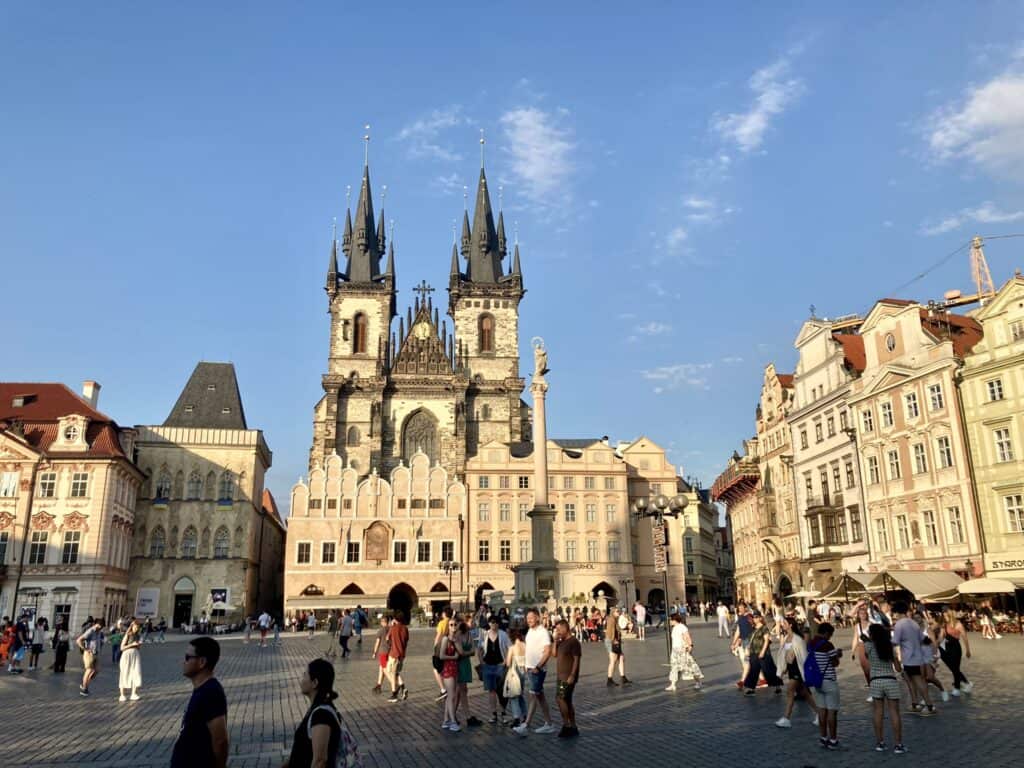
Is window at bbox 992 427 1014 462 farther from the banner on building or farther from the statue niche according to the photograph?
the banner on building

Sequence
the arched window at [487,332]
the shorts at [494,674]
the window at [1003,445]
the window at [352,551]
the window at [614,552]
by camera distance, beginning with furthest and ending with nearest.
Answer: the arched window at [487,332] < the window at [614,552] < the window at [352,551] < the window at [1003,445] < the shorts at [494,674]

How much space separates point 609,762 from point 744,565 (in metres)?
53.5

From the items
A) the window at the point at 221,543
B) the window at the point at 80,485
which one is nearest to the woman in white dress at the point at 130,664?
the window at the point at 80,485

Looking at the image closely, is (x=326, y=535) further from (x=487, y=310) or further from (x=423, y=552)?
(x=487, y=310)

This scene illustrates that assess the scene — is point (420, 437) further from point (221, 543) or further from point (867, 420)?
point (867, 420)

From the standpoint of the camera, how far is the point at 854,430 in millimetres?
41281

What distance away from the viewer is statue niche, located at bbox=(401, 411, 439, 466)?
71.6 m

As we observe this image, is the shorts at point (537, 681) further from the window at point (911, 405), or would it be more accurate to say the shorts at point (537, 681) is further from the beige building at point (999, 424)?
the window at point (911, 405)

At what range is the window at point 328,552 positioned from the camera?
2293 inches

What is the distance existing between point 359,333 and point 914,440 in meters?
51.1

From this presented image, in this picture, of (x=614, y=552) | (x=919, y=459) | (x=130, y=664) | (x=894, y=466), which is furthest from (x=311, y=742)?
(x=614, y=552)

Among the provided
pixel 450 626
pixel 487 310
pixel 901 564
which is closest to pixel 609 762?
pixel 450 626

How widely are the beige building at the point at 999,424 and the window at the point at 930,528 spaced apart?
2480mm

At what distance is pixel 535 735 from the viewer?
11.6 m
